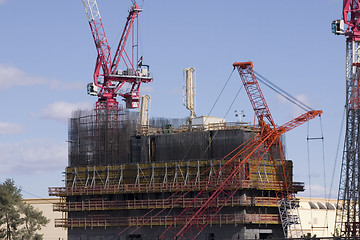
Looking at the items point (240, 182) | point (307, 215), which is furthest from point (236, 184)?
point (307, 215)

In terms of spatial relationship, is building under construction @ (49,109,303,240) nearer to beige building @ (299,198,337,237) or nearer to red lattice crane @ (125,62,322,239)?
red lattice crane @ (125,62,322,239)

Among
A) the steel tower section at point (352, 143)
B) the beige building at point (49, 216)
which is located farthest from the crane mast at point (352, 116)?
the beige building at point (49, 216)

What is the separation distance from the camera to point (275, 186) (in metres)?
141

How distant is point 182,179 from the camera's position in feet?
461

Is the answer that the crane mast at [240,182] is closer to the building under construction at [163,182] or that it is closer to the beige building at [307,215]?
the building under construction at [163,182]

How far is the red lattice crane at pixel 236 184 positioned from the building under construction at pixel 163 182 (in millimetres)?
205

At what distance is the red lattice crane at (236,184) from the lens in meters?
136

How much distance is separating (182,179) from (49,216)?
5929cm

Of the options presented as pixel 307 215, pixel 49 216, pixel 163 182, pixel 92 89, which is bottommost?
pixel 307 215

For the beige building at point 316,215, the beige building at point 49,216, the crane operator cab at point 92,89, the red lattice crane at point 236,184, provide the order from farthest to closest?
the beige building at point 49,216 < the beige building at point 316,215 < the crane operator cab at point 92,89 < the red lattice crane at point 236,184

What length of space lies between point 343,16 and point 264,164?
2718cm

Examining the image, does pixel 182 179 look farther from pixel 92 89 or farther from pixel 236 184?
pixel 92 89

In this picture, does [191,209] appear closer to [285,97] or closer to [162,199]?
[162,199]

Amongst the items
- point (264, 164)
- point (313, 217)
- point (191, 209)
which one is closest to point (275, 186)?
point (264, 164)
